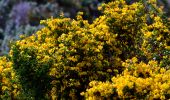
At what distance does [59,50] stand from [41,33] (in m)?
1.86

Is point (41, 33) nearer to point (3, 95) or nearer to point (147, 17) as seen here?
point (3, 95)

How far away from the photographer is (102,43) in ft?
45.5

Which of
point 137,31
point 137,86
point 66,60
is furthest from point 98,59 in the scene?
point 137,86

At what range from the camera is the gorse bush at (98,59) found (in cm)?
1155

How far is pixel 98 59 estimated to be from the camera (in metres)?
13.6

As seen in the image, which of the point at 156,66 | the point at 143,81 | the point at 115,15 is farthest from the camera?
the point at 115,15

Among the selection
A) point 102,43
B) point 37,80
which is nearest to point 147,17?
point 102,43

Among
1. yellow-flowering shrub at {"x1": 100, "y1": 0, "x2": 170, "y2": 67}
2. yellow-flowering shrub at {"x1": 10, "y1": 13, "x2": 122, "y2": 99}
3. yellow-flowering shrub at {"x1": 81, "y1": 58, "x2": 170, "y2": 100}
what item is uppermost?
yellow-flowering shrub at {"x1": 100, "y1": 0, "x2": 170, "y2": 67}

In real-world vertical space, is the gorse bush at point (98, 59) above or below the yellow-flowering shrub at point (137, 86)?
above

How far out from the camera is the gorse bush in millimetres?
11555

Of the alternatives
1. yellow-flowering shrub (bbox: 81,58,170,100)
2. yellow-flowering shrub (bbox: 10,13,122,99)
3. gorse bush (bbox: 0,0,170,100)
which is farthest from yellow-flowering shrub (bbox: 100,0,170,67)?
yellow-flowering shrub (bbox: 81,58,170,100)

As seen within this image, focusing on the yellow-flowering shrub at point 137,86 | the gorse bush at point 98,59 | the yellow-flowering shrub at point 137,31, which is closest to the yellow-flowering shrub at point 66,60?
the gorse bush at point 98,59

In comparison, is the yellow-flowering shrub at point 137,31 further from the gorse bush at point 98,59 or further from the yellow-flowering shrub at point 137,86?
the yellow-flowering shrub at point 137,86

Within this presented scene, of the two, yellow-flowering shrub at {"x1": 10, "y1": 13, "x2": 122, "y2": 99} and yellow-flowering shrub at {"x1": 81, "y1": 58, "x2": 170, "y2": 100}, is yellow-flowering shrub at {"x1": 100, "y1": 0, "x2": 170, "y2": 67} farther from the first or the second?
yellow-flowering shrub at {"x1": 81, "y1": 58, "x2": 170, "y2": 100}
